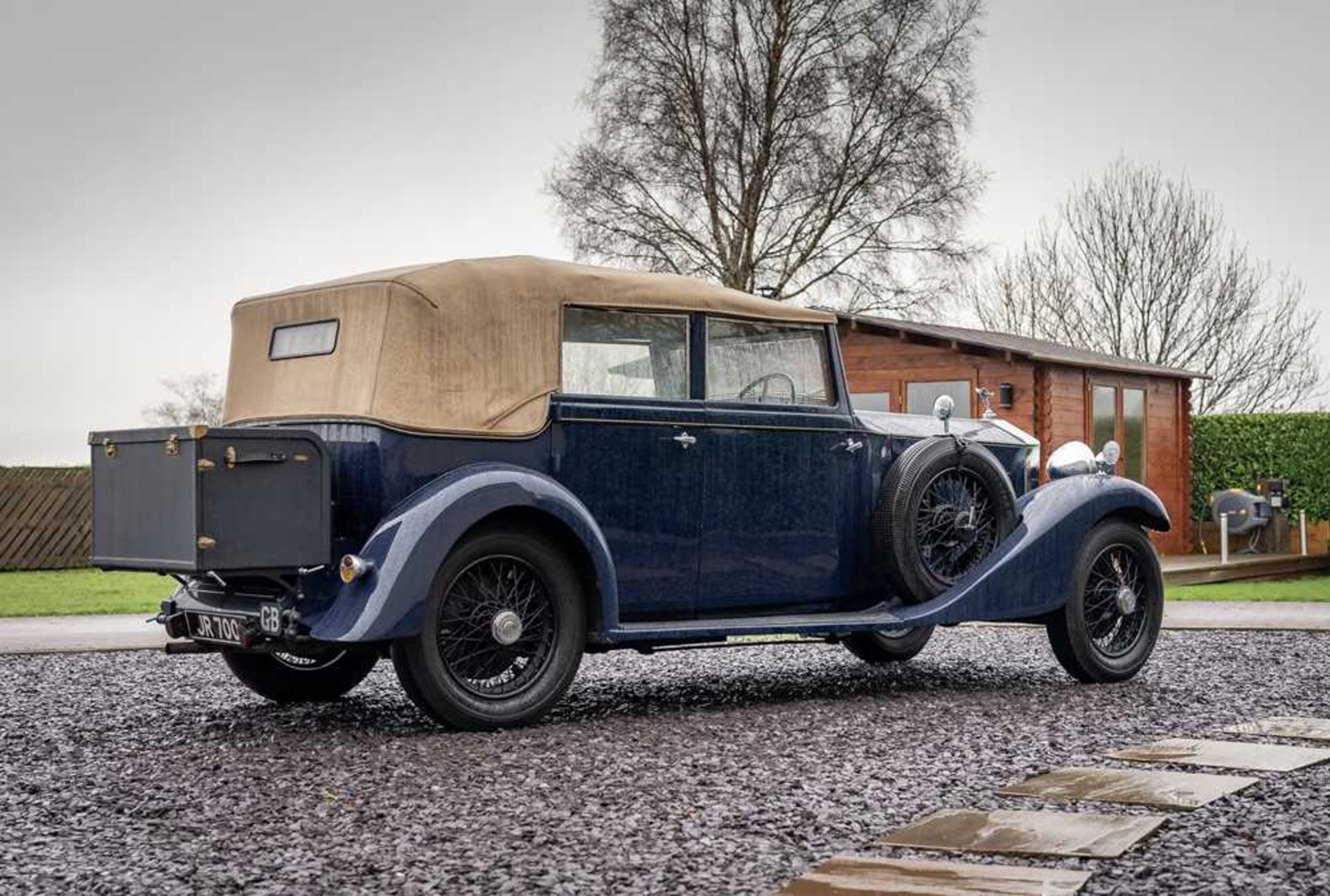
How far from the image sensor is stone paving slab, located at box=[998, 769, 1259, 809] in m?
5.04

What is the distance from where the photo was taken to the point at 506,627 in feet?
21.3

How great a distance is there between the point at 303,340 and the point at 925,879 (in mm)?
4180

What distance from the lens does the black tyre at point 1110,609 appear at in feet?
26.7

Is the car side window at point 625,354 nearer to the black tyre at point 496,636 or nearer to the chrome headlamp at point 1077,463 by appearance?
the black tyre at point 496,636

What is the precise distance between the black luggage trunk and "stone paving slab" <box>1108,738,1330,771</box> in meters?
3.31

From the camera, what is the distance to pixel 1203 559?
71.3 feet

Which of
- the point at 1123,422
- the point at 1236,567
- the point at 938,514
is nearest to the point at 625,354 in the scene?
the point at 938,514

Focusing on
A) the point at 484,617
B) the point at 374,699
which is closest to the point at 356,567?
the point at 484,617

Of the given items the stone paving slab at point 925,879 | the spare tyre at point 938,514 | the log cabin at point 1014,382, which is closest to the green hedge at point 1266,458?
the log cabin at point 1014,382

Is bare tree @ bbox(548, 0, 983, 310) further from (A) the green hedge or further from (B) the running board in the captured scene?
(B) the running board

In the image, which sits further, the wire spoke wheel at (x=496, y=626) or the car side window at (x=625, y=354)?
the car side window at (x=625, y=354)

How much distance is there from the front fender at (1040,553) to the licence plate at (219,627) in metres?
3.13

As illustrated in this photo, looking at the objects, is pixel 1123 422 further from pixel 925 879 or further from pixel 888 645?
pixel 925 879

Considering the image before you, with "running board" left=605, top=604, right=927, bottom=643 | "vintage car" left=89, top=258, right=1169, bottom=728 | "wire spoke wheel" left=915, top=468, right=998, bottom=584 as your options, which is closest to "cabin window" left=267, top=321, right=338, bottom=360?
"vintage car" left=89, top=258, right=1169, bottom=728
